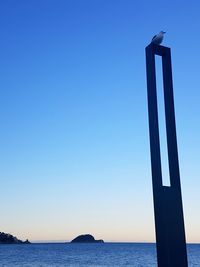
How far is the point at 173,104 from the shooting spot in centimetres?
1095

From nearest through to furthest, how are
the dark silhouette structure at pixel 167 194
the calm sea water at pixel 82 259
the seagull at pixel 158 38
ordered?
the dark silhouette structure at pixel 167 194 < the seagull at pixel 158 38 < the calm sea water at pixel 82 259

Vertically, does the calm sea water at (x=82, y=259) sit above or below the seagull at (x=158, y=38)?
below

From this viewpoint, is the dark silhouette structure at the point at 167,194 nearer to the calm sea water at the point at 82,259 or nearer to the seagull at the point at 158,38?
the seagull at the point at 158,38

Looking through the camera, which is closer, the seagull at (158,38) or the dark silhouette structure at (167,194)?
the dark silhouette structure at (167,194)

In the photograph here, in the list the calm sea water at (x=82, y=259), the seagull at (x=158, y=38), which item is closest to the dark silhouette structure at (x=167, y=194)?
the seagull at (x=158, y=38)

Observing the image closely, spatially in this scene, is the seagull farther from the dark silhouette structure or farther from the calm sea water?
the calm sea water

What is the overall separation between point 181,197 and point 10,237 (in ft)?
575

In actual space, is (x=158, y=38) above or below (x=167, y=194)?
above

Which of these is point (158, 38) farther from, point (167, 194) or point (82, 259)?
point (82, 259)

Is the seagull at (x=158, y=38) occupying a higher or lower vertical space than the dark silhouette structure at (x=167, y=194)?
higher

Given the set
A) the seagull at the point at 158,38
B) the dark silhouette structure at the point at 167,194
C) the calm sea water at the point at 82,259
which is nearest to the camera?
the dark silhouette structure at the point at 167,194

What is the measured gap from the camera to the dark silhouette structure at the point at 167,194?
31.8 feet

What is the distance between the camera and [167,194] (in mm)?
10016

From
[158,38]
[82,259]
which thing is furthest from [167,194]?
[82,259]
